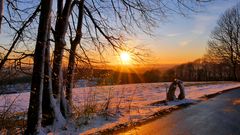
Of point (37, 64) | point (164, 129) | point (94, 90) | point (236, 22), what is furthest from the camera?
point (236, 22)

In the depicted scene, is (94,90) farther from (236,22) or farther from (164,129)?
(236,22)

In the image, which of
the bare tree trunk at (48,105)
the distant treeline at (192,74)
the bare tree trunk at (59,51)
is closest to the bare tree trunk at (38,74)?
the bare tree trunk at (48,105)

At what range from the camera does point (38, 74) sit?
728cm

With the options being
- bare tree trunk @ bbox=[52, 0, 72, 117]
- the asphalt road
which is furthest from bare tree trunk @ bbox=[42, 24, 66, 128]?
the asphalt road

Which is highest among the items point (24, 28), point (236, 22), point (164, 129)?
point (236, 22)

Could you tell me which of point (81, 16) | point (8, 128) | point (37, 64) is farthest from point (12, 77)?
point (81, 16)

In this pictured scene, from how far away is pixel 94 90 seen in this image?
10.7 meters

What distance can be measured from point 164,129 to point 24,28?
5.16 m

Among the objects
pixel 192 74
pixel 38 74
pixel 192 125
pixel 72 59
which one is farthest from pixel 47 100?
pixel 192 74

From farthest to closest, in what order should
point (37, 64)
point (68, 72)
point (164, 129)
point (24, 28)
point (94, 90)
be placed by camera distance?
1. point (94, 90)
2. point (68, 72)
3. point (24, 28)
4. point (164, 129)
5. point (37, 64)

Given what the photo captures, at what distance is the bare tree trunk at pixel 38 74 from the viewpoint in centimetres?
720

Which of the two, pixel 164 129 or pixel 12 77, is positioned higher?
pixel 12 77

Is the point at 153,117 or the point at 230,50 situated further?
the point at 230,50

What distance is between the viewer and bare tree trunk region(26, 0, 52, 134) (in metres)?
7.20
